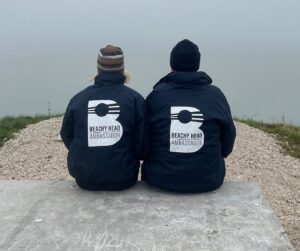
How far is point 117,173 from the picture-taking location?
4.55 metres

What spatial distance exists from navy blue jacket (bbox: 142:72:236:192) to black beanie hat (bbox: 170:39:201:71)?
6cm

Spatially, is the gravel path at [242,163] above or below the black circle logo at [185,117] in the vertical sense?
below

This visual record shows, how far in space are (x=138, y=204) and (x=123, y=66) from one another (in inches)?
45.2

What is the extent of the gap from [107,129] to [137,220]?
0.82 meters

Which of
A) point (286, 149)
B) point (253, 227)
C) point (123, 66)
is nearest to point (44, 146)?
point (286, 149)

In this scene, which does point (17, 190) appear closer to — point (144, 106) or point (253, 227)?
point (144, 106)

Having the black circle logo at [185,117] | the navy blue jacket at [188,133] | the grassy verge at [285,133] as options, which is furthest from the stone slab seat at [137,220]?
the grassy verge at [285,133]

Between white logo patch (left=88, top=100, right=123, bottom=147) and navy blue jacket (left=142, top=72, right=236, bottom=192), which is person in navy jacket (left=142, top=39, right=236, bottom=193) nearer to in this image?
navy blue jacket (left=142, top=72, right=236, bottom=192)

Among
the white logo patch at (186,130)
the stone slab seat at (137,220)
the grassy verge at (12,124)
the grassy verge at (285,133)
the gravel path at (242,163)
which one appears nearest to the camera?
the stone slab seat at (137,220)

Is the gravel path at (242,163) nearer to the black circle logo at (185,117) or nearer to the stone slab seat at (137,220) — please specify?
the stone slab seat at (137,220)

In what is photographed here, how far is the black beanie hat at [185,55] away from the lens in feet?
14.9

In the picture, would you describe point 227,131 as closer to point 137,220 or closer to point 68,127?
point 137,220

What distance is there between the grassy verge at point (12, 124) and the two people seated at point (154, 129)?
5.31 metres

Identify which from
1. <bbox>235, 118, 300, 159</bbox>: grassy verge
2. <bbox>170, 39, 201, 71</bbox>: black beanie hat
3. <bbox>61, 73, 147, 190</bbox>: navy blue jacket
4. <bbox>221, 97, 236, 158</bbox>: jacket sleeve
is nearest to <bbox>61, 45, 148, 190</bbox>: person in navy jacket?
<bbox>61, 73, 147, 190</bbox>: navy blue jacket
